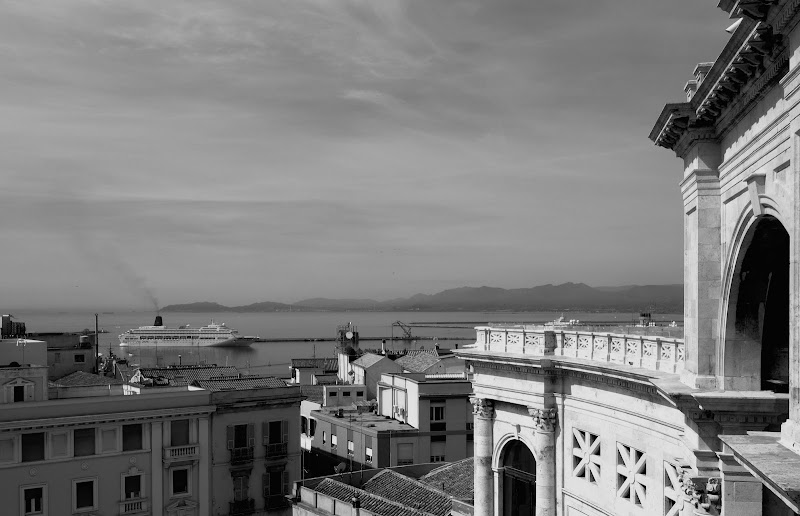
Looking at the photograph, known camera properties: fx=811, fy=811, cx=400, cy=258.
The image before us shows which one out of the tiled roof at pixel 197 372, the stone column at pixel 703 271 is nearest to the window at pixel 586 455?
the stone column at pixel 703 271

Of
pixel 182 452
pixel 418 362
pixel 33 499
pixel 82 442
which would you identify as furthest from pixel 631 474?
pixel 418 362

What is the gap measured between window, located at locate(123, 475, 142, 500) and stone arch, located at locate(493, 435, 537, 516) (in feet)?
63.4

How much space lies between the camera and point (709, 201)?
51.3ft

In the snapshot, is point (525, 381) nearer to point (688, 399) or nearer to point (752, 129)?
point (688, 399)

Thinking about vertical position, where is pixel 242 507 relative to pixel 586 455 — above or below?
below

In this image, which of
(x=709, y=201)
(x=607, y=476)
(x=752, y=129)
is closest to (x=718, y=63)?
(x=752, y=129)

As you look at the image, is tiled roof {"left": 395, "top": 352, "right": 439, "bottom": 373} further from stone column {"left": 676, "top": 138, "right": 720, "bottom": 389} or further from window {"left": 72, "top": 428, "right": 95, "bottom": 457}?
stone column {"left": 676, "top": 138, "right": 720, "bottom": 389}

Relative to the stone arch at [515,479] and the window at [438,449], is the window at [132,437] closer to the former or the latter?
the stone arch at [515,479]

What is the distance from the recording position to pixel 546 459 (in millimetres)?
23969

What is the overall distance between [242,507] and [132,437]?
683 centimetres

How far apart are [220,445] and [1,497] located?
396 inches

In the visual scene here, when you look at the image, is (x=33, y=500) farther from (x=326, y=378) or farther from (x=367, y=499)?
(x=326, y=378)

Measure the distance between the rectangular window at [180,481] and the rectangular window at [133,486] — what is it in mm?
1675

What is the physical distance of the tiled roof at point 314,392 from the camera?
69875mm
